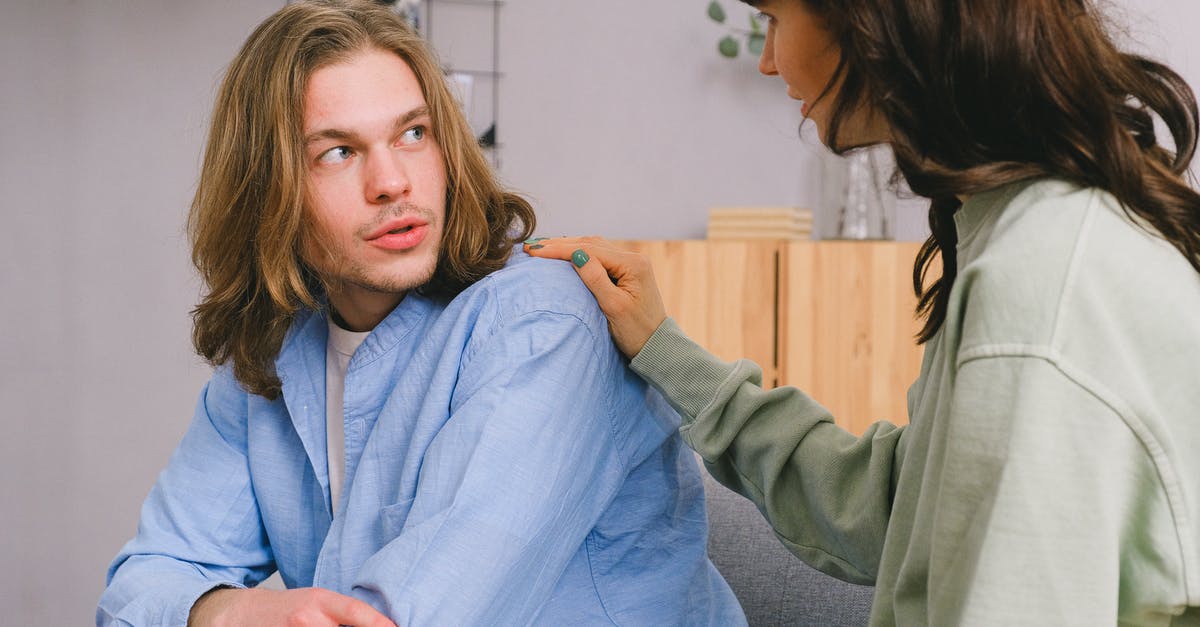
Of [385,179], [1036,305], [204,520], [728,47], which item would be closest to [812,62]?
[1036,305]

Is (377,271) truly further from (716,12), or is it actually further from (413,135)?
Result: (716,12)

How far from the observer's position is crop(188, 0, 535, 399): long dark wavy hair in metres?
1.29

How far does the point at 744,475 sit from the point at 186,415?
2.68m

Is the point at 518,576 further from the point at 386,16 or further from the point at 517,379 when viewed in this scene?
the point at 386,16

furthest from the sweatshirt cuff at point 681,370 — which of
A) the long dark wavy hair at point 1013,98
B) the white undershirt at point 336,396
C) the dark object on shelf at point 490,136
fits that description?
the dark object on shelf at point 490,136

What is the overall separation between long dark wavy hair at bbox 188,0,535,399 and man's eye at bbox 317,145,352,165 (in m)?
0.02

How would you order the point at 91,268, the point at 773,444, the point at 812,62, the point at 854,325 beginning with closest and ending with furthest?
the point at 812,62 < the point at 773,444 < the point at 854,325 < the point at 91,268

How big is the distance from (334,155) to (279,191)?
76mm

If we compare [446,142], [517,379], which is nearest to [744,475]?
[517,379]

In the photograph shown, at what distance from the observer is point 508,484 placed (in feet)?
3.43

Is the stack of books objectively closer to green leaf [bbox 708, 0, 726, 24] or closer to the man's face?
green leaf [bbox 708, 0, 726, 24]

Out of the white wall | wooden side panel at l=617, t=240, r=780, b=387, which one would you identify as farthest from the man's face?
the white wall

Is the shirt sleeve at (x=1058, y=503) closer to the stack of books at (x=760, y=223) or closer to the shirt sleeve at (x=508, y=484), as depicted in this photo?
the shirt sleeve at (x=508, y=484)

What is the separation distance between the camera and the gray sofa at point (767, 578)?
1.26 m
